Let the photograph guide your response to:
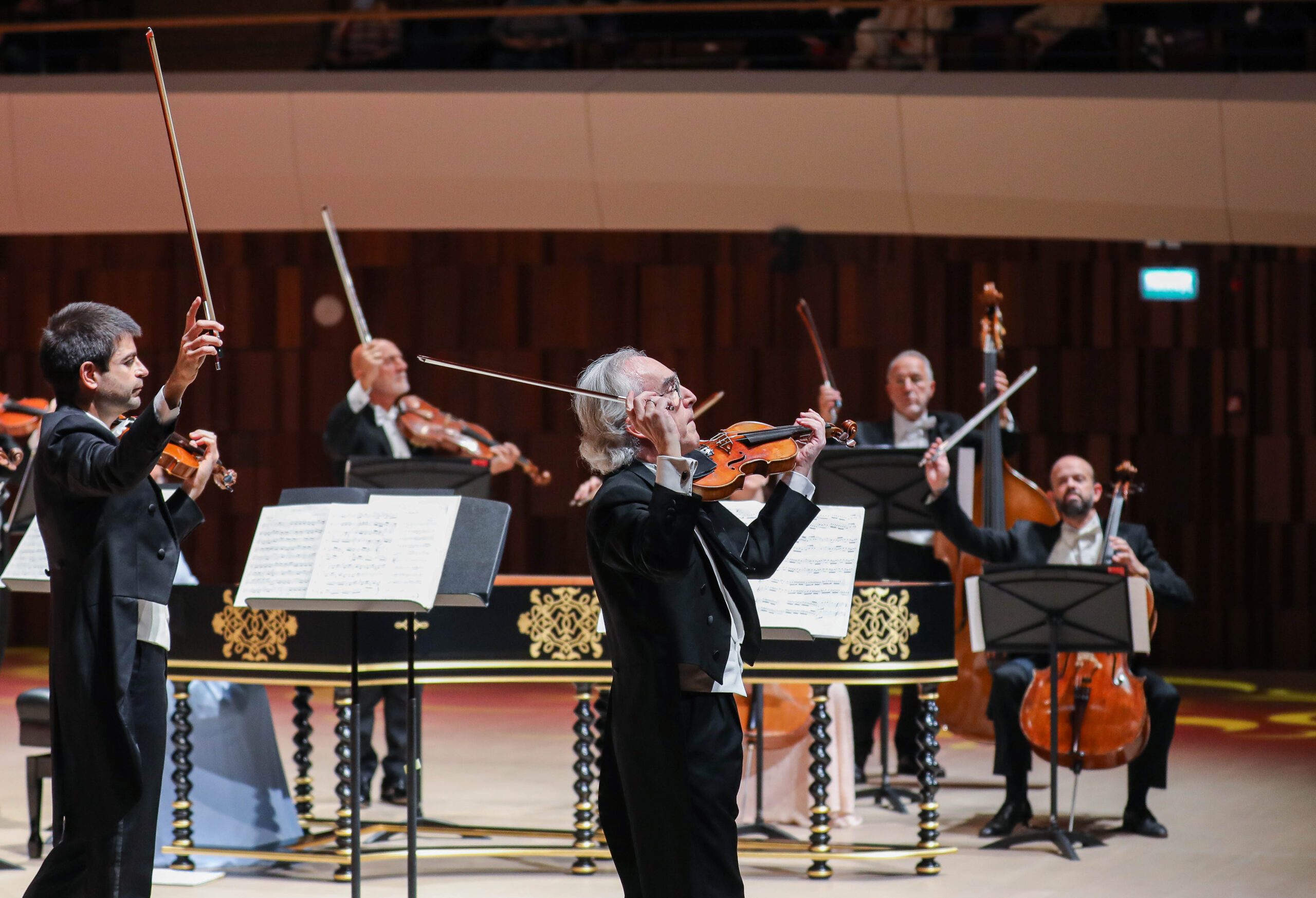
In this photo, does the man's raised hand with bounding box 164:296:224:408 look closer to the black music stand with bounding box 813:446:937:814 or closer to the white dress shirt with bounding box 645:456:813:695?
the white dress shirt with bounding box 645:456:813:695

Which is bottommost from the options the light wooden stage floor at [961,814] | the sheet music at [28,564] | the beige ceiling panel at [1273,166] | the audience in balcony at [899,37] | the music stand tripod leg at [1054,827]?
the light wooden stage floor at [961,814]

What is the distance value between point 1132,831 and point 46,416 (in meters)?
3.36

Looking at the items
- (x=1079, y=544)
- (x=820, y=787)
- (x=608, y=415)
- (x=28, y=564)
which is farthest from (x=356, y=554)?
(x=1079, y=544)

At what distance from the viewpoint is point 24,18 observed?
28.8 ft

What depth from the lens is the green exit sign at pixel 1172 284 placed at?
8.38 m

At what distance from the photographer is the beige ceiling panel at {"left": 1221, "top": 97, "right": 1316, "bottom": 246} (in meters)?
7.01

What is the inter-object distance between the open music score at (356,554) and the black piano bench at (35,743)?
1.18 metres

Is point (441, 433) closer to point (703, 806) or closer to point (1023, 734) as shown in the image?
point (1023, 734)

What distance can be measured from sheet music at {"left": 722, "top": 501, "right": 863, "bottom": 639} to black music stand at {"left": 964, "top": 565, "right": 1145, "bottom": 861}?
3.71ft

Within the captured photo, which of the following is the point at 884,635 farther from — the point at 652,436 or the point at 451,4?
the point at 451,4

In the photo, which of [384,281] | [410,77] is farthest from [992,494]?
[384,281]

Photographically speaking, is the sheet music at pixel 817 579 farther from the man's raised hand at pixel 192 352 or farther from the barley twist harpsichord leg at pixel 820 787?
the man's raised hand at pixel 192 352

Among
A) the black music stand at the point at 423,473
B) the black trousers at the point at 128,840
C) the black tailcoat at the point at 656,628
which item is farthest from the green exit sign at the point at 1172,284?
the black trousers at the point at 128,840

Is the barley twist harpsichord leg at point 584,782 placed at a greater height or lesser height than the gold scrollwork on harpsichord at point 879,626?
lesser
